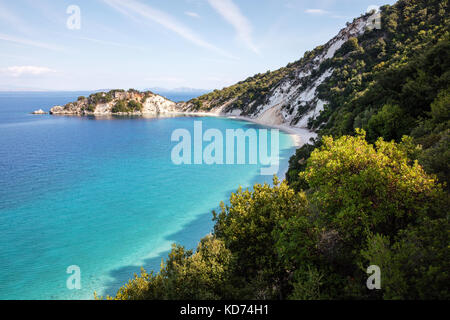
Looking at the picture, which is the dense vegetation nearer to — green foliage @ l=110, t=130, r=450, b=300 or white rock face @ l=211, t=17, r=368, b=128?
green foliage @ l=110, t=130, r=450, b=300

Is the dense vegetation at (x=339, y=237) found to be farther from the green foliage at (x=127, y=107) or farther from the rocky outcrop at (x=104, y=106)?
the rocky outcrop at (x=104, y=106)

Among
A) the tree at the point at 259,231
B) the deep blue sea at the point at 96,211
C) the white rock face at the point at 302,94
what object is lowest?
the deep blue sea at the point at 96,211

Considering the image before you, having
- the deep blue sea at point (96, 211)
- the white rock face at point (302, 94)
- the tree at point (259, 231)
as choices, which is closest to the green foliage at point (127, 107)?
the white rock face at point (302, 94)

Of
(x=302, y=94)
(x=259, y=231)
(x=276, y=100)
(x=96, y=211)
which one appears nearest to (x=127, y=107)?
(x=276, y=100)

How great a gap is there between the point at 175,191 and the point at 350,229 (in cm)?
3896

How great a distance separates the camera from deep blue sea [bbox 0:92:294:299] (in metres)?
26.5

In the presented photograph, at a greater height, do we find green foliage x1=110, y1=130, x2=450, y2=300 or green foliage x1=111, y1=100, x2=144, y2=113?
green foliage x1=111, y1=100, x2=144, y2=113

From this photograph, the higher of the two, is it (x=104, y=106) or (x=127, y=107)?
(x=104, y=106)

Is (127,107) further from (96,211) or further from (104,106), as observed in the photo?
(96,211)

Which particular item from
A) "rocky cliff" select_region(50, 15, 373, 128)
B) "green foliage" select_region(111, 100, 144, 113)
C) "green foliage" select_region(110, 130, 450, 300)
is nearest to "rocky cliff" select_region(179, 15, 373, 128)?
"rocky cliff" select_region(50, 15, 373, 128)

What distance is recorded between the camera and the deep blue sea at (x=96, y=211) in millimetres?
26484

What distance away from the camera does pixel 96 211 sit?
40281mm
